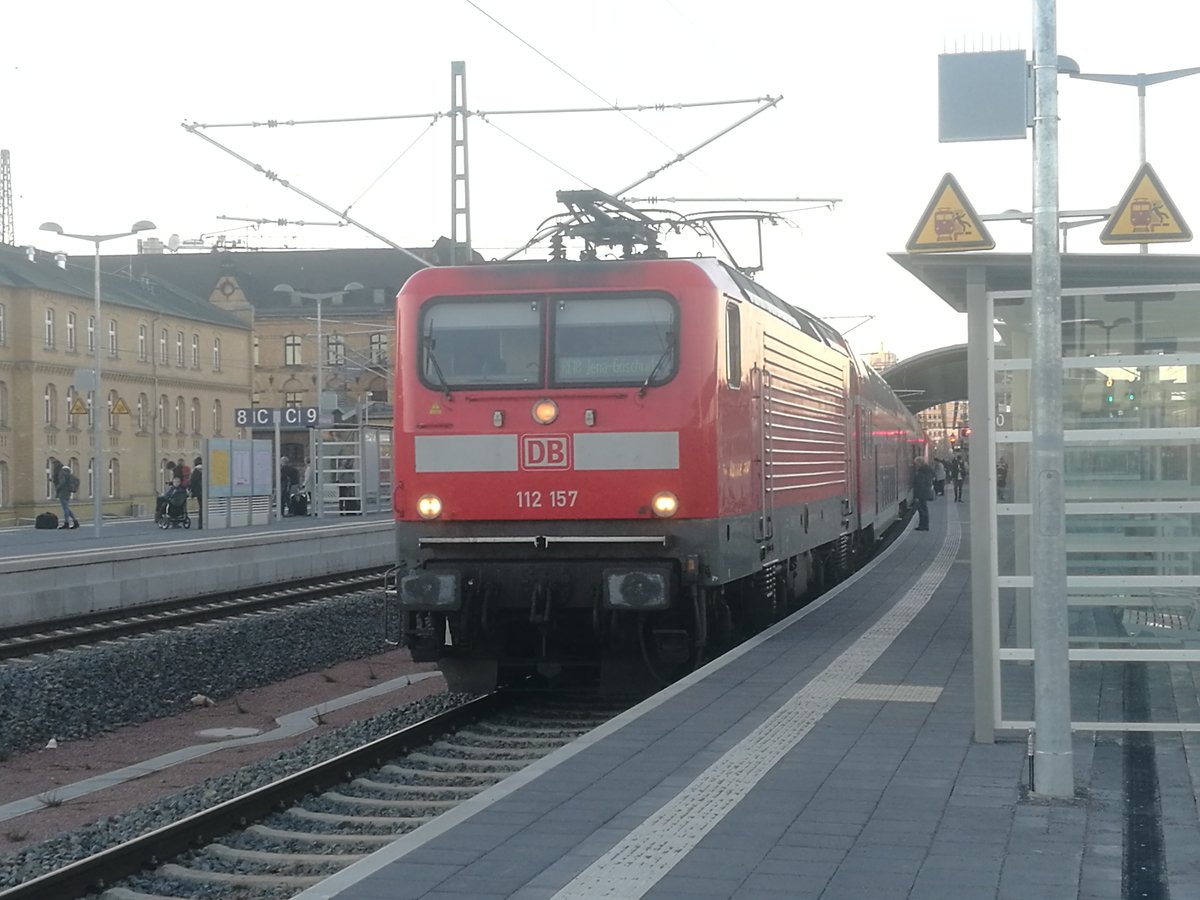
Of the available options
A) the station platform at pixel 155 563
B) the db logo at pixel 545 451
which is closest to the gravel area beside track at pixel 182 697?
the db logo at pixel 545 451

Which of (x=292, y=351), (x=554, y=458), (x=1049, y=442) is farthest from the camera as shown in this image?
(x=292, y=351)

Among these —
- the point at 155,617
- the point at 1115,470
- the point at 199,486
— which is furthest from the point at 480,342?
the point at 199,486

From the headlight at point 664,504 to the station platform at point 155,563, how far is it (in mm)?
9651

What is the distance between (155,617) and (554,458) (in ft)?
29.6

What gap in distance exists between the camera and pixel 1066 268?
8.66m

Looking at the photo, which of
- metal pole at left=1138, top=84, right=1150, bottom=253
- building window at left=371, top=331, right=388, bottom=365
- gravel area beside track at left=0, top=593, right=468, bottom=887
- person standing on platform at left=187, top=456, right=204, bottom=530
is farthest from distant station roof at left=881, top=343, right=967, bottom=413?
gravel area beside track at left=0, top=593, right=468, bottom=887

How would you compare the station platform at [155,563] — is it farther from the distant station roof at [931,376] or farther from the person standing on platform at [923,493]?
the distant station roof at [931,376]

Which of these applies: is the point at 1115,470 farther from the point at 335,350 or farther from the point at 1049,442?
the point at 335,350

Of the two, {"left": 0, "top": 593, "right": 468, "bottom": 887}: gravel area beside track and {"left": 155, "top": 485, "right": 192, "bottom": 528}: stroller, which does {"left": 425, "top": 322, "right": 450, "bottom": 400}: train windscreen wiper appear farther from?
{"left": 155, "top": 485, "right": 192, "bottom": 528}: stroller

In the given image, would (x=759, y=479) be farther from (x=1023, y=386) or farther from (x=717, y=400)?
(x=1023, y=386)

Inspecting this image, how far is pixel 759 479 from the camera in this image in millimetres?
13406

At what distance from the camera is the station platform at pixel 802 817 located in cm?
592

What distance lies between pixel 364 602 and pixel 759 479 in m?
9.46

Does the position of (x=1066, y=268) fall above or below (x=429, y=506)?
above
